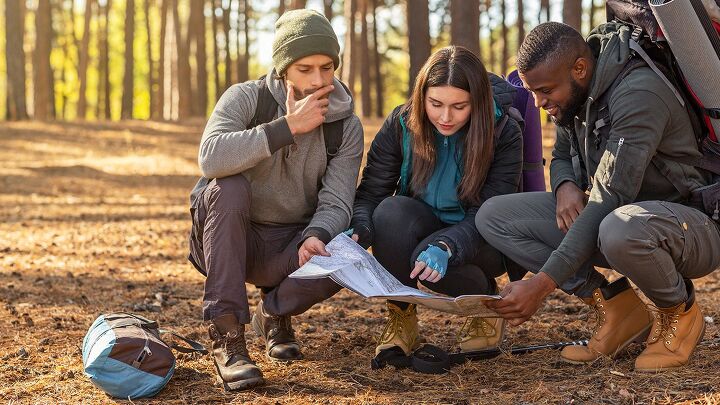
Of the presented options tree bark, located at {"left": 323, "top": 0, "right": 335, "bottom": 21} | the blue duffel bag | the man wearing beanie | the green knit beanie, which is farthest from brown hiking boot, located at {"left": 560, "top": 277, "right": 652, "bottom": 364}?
tree bark, located at {"left": 323, "top": 0, "right": 335, "bottom": 21}

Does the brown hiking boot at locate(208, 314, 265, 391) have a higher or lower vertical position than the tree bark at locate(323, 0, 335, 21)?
lower

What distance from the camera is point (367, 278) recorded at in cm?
356

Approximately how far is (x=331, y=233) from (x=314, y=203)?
383 mm

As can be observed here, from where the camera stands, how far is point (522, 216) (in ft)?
13.0

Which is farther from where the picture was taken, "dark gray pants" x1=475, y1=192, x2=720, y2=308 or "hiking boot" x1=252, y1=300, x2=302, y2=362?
"hiking boot" x1=252, y1=300, x2=302, y2=362

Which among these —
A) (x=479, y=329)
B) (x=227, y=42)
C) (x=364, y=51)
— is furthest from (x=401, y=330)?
(x=227, y=42)

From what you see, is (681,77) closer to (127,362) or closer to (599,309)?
(599,309)

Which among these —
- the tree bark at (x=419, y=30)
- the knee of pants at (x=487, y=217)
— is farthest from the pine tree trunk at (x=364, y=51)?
the knee of pants at (x=487, y=217)

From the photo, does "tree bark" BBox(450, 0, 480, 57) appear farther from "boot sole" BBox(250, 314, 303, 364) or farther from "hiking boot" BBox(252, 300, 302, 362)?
"hiking boot" BBox(252, 300, 302, 362)

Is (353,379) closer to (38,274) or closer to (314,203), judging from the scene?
(314,203)

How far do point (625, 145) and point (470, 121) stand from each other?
78cm

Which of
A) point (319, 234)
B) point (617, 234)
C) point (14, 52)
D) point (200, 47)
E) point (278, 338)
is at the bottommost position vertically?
point (278, 338)

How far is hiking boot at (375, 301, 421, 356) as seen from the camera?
4.07 metres

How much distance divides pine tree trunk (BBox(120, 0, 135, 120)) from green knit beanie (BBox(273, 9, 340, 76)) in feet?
73.9
